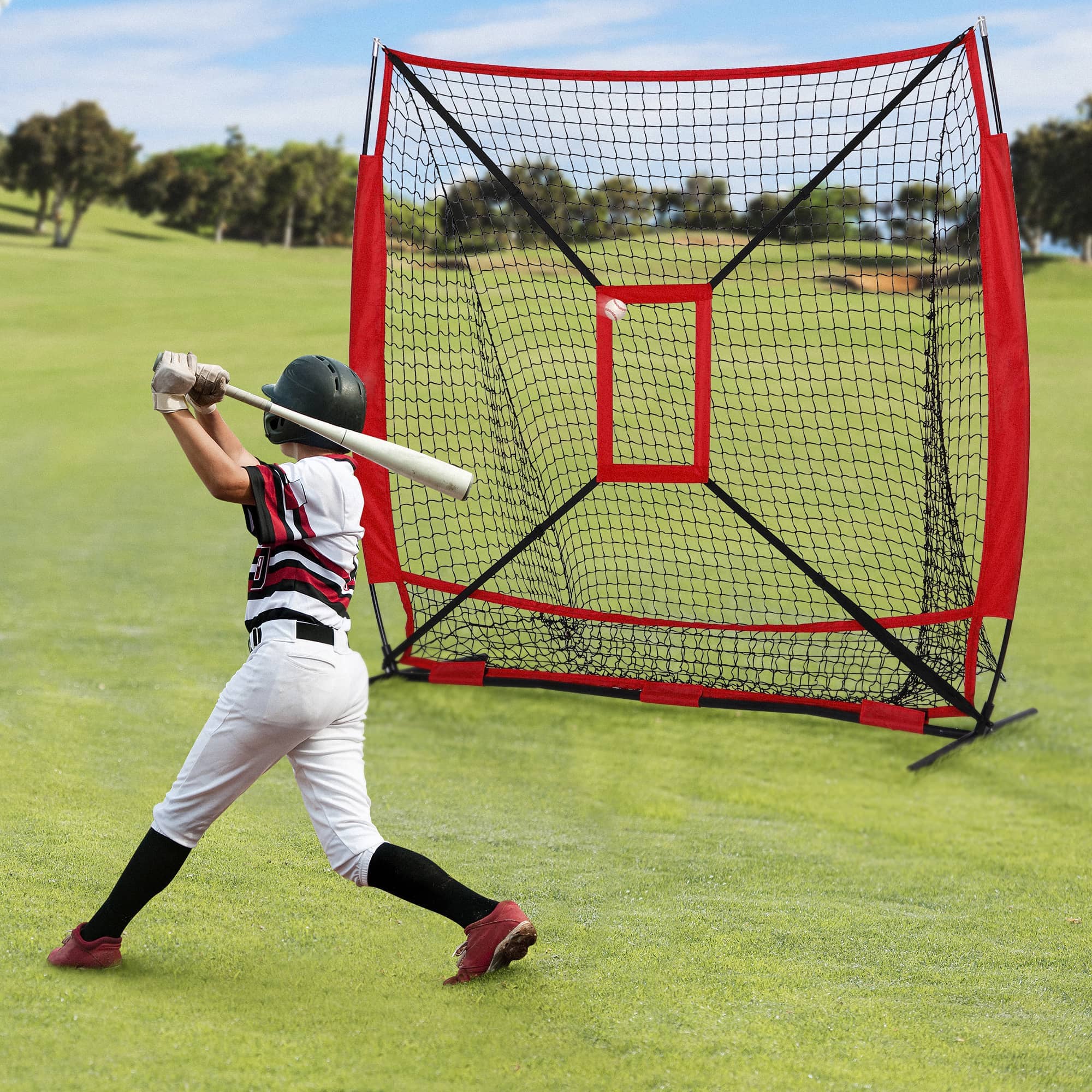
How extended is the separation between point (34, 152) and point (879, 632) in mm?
53989

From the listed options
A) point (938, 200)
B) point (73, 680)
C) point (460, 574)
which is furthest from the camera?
point (460, 574)

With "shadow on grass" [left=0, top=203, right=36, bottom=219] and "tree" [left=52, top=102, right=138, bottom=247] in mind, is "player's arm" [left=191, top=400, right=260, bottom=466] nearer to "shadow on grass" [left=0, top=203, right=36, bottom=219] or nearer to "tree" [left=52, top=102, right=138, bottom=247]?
"tree" [left=52, top=102, right=138, bottom=247]

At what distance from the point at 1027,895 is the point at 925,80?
12.5ft

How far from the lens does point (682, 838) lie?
5.40m

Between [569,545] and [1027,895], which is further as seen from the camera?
[569,545]

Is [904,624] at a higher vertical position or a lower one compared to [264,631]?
lower

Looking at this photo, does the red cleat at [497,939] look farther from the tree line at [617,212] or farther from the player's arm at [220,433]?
the tree line at [617,212]

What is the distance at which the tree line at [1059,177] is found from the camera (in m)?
43.2

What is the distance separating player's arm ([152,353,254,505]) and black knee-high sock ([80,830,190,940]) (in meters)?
1.01

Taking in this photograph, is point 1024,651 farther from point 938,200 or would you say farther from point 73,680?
point 73,680

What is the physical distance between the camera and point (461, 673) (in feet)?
22.4

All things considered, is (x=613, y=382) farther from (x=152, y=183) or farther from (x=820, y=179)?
(x=152, y=183)

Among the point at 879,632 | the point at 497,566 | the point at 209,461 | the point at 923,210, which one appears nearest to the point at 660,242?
the point at 923,210

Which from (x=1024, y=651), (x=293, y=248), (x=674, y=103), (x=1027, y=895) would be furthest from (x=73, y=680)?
(x=293, y=248)
